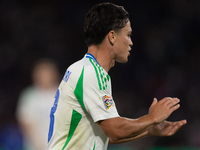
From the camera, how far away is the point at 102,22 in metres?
2.51

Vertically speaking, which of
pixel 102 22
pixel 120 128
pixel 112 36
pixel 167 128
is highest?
pixel 102 22

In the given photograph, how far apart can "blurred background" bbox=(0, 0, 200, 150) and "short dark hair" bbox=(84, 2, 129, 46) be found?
4.77 metres

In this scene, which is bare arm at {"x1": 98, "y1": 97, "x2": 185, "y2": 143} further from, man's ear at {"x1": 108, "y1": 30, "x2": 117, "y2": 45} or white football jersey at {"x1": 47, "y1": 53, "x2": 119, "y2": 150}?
man's ear at {"x1": 108, "y1": 30, "x2": 117, "y2": 45}

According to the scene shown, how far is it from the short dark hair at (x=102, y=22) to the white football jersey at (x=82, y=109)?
0.91ft

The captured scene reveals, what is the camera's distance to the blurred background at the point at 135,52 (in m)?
7.32

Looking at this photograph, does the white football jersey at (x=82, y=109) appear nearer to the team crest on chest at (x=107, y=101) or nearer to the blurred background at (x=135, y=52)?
the team crest on chest at (x=107, y=101)

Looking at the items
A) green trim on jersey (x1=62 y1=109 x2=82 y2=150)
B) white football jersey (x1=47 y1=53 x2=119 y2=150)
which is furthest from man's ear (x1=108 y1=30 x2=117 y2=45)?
green trim on jersey (x1=62 y1=109 x2=82 y2=150)

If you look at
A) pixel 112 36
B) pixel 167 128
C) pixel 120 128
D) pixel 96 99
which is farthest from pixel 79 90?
pixel 167 128

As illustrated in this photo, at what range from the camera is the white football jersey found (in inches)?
87.4

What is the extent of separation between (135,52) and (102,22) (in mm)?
5582

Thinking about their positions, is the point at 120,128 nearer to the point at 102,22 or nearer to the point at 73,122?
the point at 73,122

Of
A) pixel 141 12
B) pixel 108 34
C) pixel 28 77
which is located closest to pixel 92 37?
pixel 108 34

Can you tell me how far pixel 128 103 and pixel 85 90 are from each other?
17.9 feet

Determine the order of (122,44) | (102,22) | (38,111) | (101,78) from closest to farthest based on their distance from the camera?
(101,78)
(102,22)
(122,44)
(38,111)
